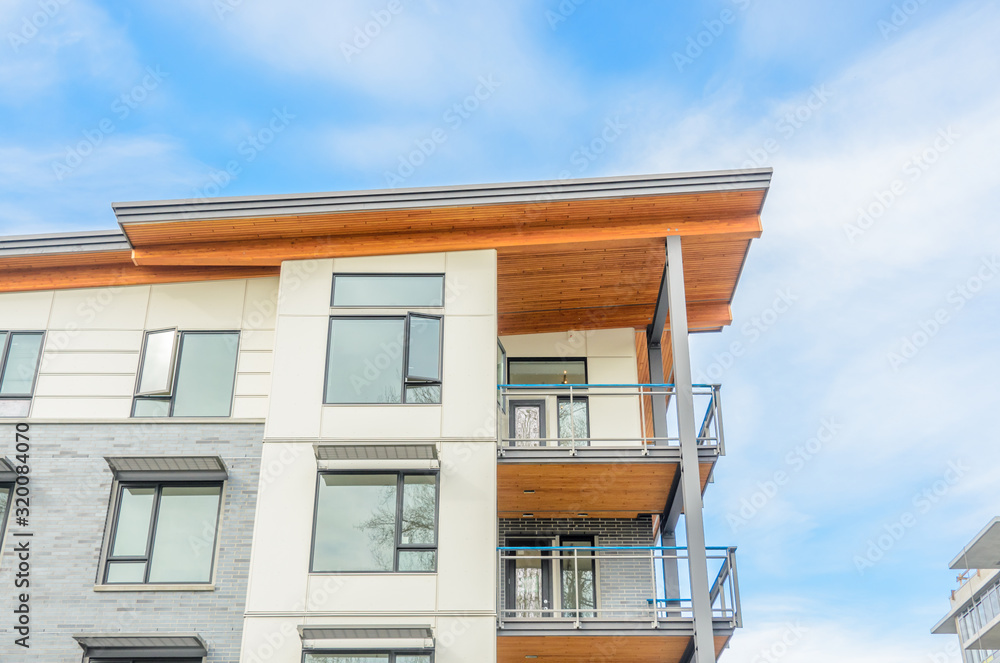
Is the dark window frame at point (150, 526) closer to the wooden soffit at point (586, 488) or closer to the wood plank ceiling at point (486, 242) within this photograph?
the wood plank ceiling at point (486, 242)

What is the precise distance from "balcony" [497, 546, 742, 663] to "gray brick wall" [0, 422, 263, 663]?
390 cm

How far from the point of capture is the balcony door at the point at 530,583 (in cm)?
1562

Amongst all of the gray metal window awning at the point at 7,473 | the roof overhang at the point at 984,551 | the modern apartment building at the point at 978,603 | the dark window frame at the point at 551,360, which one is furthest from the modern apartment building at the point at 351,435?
the modern apartment building at the point at 978,603

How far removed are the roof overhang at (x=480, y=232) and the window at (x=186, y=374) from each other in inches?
45.8

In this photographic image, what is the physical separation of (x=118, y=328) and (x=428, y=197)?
5.53 metres

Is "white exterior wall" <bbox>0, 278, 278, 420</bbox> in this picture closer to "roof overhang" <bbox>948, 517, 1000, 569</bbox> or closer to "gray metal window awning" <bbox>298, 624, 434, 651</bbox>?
"gray metal window awning" <bbox>298, 624, 434, 651</bbox>

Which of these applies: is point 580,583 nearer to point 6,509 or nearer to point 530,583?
point 530,583

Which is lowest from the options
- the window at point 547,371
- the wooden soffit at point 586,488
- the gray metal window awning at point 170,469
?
the gray metal window awning at point 170,469

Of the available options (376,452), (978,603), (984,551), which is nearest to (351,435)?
(376,452)

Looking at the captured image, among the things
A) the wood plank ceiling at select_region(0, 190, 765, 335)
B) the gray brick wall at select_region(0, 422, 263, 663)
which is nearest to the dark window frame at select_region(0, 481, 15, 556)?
the gray brick wall at select_region(0, 422, 263, 663)

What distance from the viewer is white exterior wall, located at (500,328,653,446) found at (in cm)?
1645

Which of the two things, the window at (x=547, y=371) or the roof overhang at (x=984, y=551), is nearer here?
the window at (x=547, y=371)

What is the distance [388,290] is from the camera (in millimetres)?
15133

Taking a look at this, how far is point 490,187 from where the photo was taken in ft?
48.7
